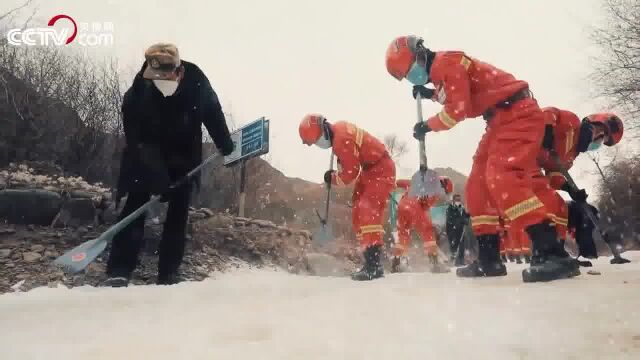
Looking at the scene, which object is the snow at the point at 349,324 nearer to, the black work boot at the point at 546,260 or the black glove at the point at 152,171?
the black work boot at the point at 546,260

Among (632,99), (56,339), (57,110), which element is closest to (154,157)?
(56,339)

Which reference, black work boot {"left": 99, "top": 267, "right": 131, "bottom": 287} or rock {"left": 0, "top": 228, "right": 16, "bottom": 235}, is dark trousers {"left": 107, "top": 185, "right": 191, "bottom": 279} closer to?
black work boot {"left": 99, "top": 267, "right": 131, "bottom": 287}

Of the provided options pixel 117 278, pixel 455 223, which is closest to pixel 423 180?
pixel 117 278

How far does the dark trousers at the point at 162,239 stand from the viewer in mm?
3072

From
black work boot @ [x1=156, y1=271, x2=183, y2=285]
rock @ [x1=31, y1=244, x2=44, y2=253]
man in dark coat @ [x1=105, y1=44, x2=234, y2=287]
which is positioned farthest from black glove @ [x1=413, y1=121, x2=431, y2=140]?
rock @ [x1=31, y1=244, x2=44, y2=253]

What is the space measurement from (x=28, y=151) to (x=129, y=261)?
6.18m

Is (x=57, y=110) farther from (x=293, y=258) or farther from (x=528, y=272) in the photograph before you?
(x=528, y=272)

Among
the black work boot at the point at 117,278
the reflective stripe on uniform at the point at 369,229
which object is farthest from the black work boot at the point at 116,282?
the reflective stripe on uniform at the point at 369,229

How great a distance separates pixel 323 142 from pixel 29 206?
262cm

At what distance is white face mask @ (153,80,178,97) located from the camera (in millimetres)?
3178

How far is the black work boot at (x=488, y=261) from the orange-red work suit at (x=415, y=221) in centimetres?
260

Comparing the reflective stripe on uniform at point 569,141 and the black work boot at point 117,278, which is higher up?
the reflective stripe on uniform at point 569,141

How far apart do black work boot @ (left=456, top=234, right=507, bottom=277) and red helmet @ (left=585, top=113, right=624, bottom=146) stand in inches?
46.4

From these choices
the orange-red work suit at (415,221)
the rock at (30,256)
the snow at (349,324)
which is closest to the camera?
the snow at (349,324)
